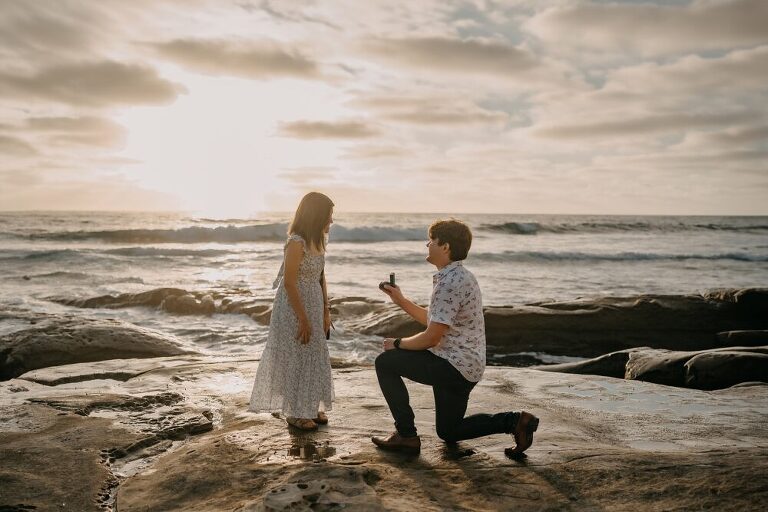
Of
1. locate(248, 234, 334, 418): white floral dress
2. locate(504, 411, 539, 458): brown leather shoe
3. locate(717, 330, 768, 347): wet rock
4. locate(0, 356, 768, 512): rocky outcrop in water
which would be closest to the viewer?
locate(0, 356, 768, 512): rocky outcrop in water

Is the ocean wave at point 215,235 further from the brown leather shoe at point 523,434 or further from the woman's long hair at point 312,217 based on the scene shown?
the brown leather shoe at point 523,434

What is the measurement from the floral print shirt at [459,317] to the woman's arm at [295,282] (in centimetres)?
119

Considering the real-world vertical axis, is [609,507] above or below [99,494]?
above

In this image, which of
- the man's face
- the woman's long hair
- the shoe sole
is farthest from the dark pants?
the woman's long hair

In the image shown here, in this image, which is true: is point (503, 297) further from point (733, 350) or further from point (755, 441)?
point (755, 441)

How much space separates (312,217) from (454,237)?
1.31m

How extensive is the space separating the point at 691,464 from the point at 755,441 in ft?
5.29

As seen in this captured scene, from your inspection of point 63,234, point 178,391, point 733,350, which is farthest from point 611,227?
point 178,391

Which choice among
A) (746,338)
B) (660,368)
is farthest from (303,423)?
(746,338)

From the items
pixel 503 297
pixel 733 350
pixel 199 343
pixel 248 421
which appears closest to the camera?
pixel 248 421

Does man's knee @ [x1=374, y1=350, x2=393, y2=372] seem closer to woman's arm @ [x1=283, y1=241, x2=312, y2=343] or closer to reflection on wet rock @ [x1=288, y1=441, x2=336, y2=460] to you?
reflection on wet rock @ [x1=288, y1=441, x2=336, y2=460]

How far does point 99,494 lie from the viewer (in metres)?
3.68

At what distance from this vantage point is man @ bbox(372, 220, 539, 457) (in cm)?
398

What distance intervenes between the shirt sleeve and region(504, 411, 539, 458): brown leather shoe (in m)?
0.81
